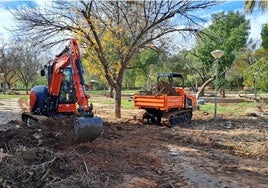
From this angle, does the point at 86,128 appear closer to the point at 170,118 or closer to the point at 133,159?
the point at 133,159

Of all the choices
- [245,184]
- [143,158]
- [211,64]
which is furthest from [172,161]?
[211,64]

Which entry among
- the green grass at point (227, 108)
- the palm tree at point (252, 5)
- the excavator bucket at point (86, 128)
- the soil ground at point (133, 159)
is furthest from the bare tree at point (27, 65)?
the excavator bucket at point (86, 128)

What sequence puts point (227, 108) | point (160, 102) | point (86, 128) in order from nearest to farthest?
1. point (86, 128)
2. point (160, 102)
3. point (227, 108)

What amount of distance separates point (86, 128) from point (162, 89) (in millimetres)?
9468

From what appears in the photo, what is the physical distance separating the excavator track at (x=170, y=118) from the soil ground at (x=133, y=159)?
2200 mm

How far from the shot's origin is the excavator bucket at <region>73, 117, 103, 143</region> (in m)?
8.37

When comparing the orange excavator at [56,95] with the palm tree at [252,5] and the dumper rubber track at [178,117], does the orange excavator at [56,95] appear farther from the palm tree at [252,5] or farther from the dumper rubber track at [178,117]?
the palm tree at [252,5]

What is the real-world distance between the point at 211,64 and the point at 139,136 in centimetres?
2857

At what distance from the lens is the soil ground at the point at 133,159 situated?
5965mm

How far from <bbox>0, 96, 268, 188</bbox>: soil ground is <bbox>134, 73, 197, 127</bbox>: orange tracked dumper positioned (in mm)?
2417

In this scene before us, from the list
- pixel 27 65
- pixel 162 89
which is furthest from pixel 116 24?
pixel 27 65

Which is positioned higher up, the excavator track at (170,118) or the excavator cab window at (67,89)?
the excavator cab window at (67,89)

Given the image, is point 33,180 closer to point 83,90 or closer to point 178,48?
point 83,90

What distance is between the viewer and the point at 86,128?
8.41 m
